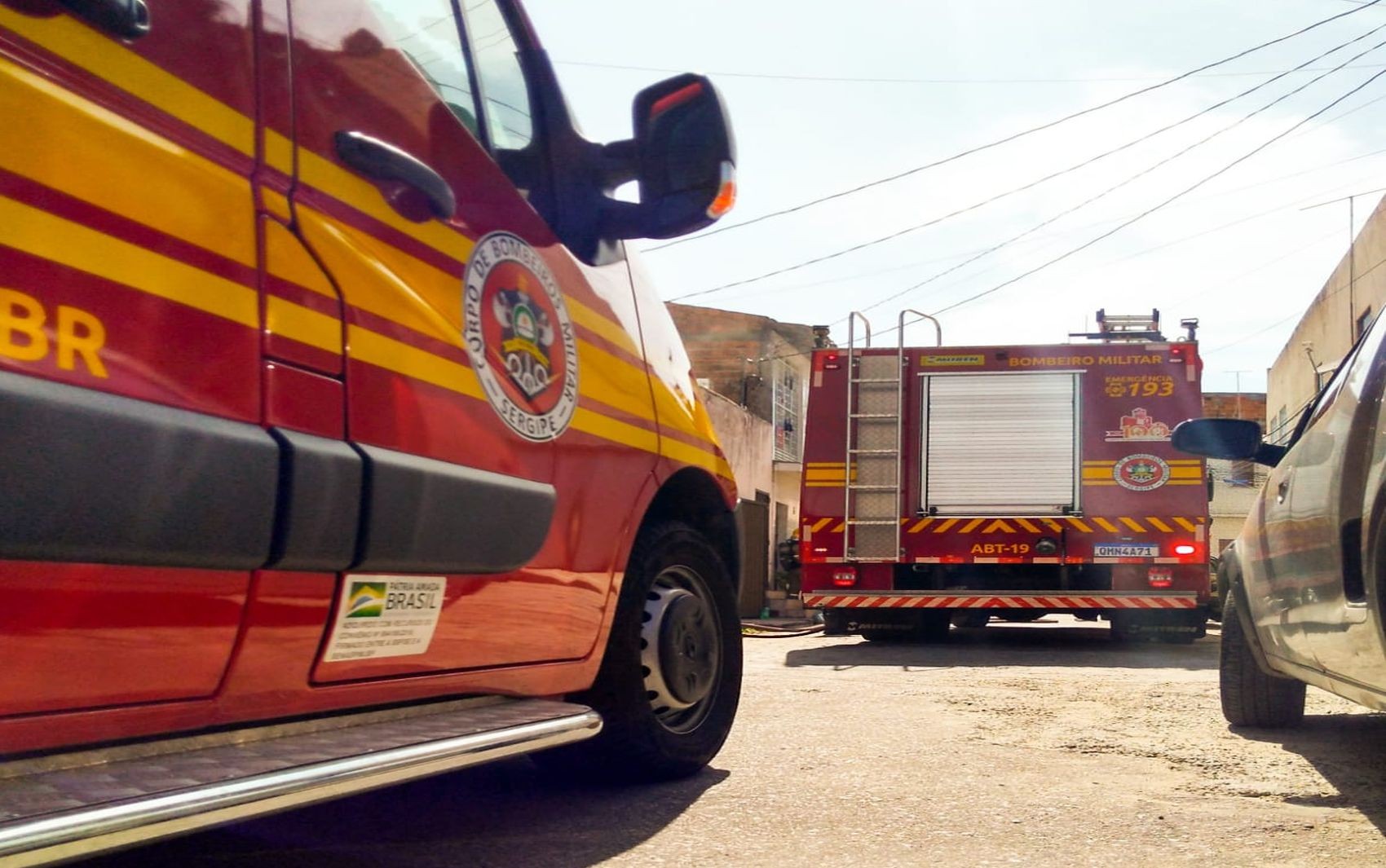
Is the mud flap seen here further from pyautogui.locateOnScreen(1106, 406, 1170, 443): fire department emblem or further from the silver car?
the silver car

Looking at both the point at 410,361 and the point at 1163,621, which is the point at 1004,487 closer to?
the point at 1163,621

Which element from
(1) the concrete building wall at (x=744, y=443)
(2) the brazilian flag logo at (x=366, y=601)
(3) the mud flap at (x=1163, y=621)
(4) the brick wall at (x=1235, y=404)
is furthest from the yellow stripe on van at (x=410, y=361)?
(4) the brick wall at (x=1235, y=404)

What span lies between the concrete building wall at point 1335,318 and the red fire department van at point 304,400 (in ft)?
44.2

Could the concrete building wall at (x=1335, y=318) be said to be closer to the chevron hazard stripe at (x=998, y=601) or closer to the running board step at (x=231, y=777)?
the chevron hazard stripe at (x=998, y=601)

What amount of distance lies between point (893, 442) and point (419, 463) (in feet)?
29.4

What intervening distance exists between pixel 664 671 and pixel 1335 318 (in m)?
22.1

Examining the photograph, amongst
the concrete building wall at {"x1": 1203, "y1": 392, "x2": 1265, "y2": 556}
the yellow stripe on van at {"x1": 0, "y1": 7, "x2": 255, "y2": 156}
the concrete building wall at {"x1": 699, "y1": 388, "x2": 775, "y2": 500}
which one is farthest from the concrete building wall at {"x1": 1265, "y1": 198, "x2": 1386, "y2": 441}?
the yellow stripe on van at {"x1": 0, "y1": 7, "x2": 255, "y2": 156}

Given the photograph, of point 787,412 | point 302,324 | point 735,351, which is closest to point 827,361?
point 302,324

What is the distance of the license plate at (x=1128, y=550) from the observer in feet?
35.1

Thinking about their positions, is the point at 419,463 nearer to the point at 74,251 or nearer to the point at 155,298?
the point at 155,298

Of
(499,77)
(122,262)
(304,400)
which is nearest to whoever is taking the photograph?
(122,262)

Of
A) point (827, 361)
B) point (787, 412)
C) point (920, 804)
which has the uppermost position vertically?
Result: point (787, 412)

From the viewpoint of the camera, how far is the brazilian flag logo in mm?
2338

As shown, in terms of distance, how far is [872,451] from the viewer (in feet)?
36.8
